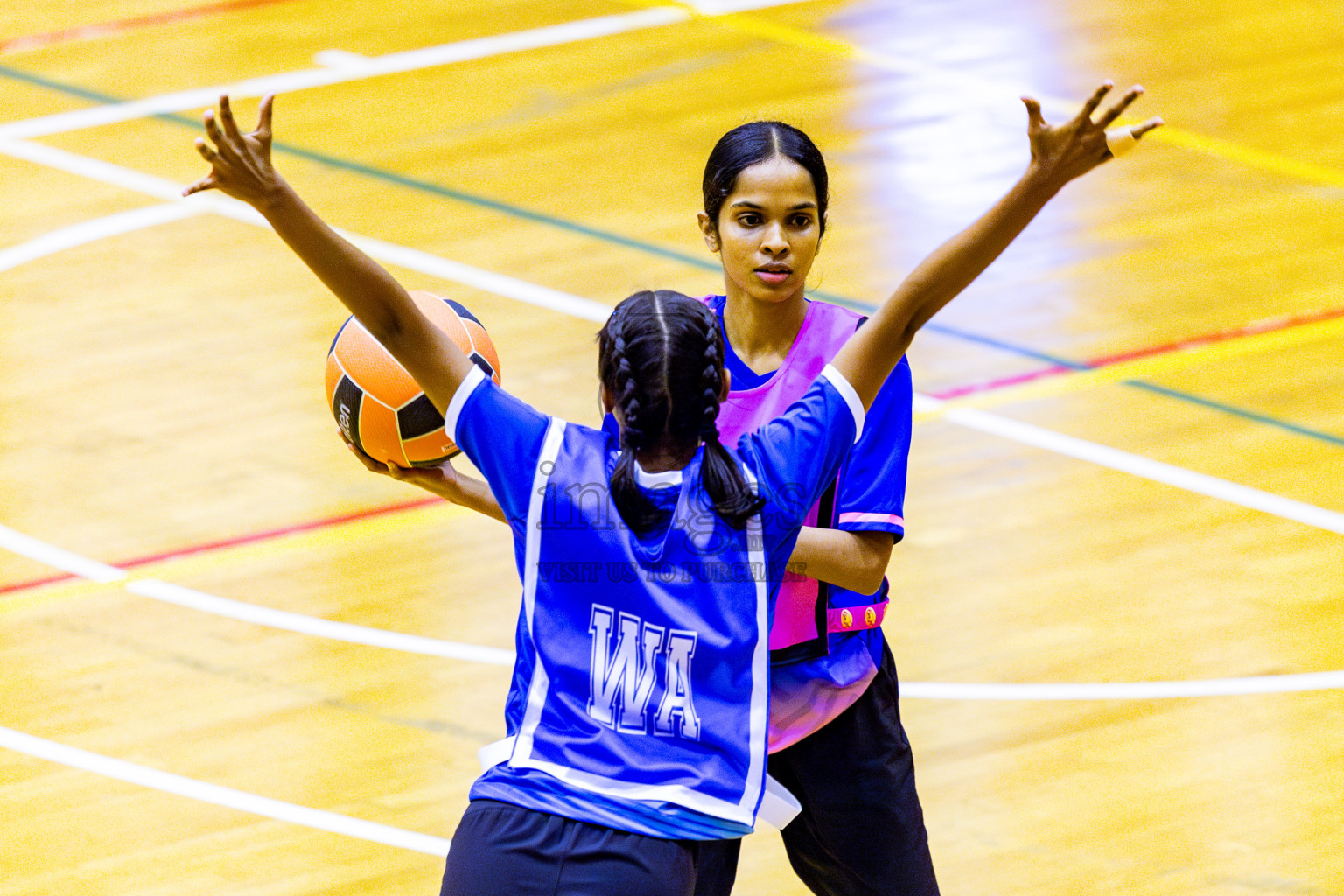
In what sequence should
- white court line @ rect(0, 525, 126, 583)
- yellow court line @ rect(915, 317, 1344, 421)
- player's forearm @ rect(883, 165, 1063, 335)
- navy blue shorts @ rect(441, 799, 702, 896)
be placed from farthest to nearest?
1. yellow court line @ rect(915, 317, 1344, 421)
2. white court line @ rect(0, 525, 126, 583)
3. player's forearm @ rect(883, 165, 1063, 335)
4. navy blue shorts @ rect(441, 799, 702, 896)

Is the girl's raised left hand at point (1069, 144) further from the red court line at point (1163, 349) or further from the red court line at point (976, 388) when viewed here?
the red court line at point (1163, 349)

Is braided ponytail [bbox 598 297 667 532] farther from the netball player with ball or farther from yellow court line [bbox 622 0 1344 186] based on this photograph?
yellow court line [bbox 622 0 1344 186]

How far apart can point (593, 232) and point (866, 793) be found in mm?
4833

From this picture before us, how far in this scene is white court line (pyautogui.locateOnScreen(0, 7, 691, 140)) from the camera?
869 cm

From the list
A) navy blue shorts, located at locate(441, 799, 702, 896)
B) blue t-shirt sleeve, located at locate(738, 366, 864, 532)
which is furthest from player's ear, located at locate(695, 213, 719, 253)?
navy blue shorts, located at locate(441, 799, 702, 896)

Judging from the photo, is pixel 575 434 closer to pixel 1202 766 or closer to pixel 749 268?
pixel 749 268

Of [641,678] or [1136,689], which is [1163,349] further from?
[641,678]

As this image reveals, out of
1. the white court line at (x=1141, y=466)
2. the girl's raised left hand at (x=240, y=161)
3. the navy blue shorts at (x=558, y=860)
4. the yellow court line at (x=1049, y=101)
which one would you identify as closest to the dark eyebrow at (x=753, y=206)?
the girl's raised left hand at (x=240, y=161)

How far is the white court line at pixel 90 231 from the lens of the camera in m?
7.47

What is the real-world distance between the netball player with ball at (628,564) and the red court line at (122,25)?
805cm

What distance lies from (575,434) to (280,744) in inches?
95.7

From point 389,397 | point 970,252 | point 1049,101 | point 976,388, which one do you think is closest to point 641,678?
point 970,252

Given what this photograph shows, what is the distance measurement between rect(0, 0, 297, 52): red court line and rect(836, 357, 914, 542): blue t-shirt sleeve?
26.1 ft

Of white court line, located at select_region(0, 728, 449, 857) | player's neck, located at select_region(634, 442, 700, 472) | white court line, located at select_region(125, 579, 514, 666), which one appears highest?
player's neck, located at select_region(634, 442, 700, 472)
